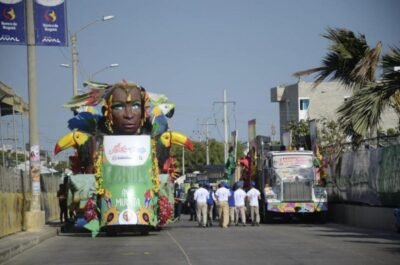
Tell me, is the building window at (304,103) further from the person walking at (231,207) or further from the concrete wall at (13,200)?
the concrete wall at (13,200)

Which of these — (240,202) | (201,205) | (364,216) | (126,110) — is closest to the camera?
(126,110)

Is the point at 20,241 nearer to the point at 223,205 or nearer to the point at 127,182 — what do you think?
the point at 127,182

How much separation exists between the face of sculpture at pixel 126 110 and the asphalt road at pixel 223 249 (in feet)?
12.5

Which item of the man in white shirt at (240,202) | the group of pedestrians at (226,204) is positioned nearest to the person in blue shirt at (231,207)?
the group of pedestrians at (226,204)

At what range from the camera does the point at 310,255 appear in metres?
18.3

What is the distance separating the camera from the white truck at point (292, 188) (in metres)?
35.0

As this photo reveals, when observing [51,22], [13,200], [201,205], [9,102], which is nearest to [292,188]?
[201,205]

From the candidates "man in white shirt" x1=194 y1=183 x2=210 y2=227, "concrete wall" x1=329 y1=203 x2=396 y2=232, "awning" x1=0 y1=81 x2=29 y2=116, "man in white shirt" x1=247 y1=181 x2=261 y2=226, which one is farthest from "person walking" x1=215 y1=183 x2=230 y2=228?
"awning" x1=0 y1=81 x2=29 y2=116

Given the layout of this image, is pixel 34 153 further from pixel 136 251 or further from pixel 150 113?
pixel 136 251

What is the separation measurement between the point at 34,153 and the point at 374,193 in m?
12.1

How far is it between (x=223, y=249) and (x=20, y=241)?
638cm

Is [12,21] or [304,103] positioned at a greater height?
[304,103]

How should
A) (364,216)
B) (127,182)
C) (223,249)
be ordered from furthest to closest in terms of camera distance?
(364,216) < (127,182) < (223,249)

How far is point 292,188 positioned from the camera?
116 ft
